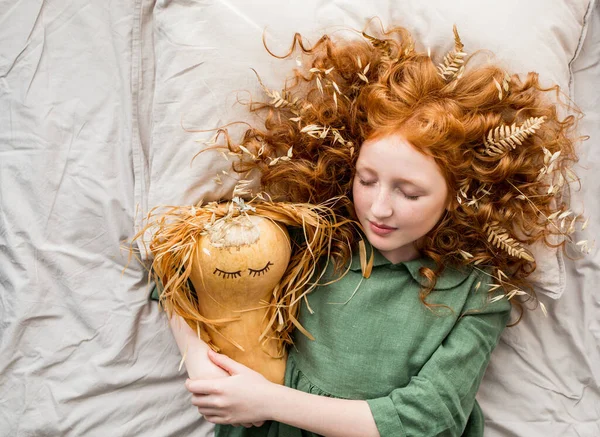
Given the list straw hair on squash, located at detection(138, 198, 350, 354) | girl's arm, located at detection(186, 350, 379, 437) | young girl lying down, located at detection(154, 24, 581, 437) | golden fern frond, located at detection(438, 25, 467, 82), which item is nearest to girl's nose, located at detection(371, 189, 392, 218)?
young girl lying down, located at detection(154, 24, 581, 437)

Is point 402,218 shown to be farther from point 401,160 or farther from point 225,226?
point 225,226

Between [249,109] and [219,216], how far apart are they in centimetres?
22

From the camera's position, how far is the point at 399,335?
1079 millimetres

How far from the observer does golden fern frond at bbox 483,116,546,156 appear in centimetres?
97

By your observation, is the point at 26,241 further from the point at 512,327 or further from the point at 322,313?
the point at 512,327

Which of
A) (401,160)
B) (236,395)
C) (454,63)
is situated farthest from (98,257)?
(454,63)

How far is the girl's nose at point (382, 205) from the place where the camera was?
970mm

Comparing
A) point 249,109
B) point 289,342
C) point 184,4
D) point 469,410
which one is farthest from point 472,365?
point 184,4

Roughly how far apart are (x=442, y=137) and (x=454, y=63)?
0.44 ft

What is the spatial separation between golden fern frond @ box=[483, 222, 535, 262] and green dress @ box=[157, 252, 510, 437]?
8 cm

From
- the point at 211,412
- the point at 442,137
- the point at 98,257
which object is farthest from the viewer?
the point at 98,257

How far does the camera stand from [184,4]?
111 centimetres

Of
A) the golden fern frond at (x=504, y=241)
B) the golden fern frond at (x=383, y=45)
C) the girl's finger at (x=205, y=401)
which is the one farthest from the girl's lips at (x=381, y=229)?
the girl's finger at (x=205, y=401)

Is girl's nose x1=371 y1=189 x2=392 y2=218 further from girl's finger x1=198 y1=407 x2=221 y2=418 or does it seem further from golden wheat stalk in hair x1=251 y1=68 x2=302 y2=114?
girl's finger x1=198 y1=407 x2=221 y2=418
